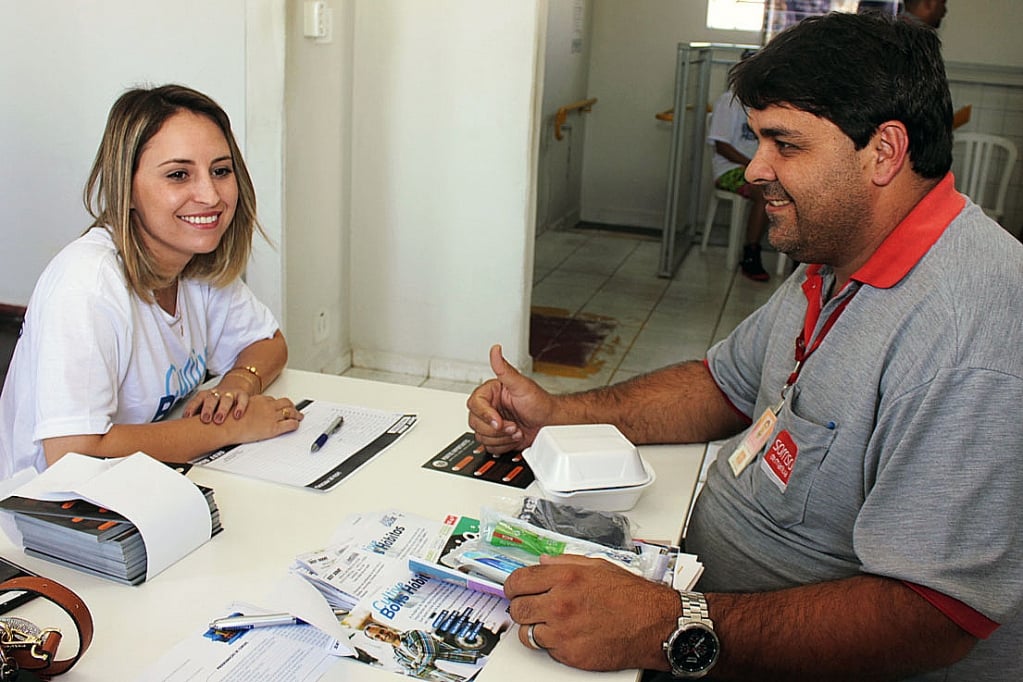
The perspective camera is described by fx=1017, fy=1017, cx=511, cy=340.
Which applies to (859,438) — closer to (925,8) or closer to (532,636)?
(532,636)

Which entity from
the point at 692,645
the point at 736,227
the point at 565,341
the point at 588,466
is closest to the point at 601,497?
the point at 588,466

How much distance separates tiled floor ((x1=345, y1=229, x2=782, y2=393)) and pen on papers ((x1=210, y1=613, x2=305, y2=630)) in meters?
2.62

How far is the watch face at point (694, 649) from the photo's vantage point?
3.67ft

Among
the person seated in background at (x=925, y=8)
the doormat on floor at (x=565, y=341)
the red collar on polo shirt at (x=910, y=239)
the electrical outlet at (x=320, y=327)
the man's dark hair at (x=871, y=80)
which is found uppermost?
the person seated in background at (x=925, y=8)

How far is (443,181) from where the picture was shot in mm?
3703

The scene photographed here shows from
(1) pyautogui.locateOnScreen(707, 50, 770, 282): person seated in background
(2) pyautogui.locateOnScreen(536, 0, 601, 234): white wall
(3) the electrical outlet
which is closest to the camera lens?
(3) the electrical outlet

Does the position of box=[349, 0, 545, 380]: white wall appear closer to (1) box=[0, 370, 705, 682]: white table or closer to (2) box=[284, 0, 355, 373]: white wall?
(2) box=[284, 0, 355, 373]: white wall

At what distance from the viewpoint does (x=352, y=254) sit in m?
3.87

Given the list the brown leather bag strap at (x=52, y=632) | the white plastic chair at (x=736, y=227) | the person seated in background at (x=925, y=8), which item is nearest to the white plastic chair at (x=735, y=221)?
the white plastic chair at (x=736, y=227)

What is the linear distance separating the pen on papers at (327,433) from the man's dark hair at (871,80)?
828mm

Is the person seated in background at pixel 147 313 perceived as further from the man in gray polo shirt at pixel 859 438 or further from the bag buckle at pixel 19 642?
the man in gray polo shirt at pixel 859 438

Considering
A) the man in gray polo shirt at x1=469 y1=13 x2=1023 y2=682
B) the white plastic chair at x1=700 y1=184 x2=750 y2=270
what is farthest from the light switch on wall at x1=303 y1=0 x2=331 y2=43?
the white plastic chair at x1=700 y1=184 x2=750 y2=270

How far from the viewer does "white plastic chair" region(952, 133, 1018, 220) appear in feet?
18.4

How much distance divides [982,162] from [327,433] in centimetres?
513
